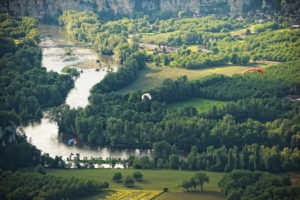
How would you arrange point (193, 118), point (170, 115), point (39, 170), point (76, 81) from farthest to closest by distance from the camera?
point (76, 81) → point (170, 115) → point (193, 118) → point (39, 170)

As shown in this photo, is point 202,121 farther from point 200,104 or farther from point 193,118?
point 200,104

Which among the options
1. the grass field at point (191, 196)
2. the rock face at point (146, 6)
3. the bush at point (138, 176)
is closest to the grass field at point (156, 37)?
the rock face at point (146, 6)

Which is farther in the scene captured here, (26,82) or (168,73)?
(168,73)

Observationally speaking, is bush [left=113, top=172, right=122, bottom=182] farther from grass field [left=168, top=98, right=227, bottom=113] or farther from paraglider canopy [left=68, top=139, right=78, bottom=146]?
grass field [left=168, top=98, right=227, bottom=113]

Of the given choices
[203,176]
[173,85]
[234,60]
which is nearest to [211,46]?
[234,60]

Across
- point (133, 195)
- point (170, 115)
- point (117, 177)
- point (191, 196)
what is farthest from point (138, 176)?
point (170, 115)

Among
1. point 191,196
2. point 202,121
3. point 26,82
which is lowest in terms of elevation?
point 191,196
